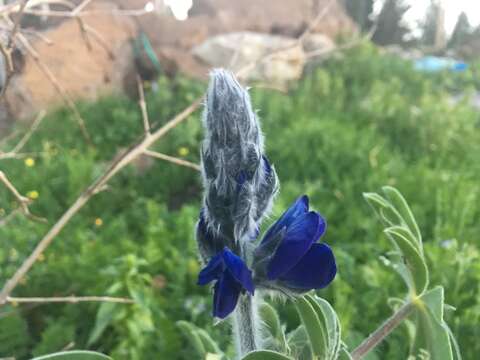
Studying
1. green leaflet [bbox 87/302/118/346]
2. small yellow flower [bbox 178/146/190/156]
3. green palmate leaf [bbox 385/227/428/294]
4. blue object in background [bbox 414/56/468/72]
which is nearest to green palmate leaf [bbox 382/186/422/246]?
green palmate leaf [bbox 385/227/428/294]

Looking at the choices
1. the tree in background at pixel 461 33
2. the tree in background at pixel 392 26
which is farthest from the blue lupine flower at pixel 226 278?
the tree in background at pixel 461 33

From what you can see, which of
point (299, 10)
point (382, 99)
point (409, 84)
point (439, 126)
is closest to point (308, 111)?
point (382, 99)

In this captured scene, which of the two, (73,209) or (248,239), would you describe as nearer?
(248,239)

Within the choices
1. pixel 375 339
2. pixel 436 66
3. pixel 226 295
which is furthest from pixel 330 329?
pixel 436 66

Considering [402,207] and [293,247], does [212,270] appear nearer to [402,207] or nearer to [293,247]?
[293,247]

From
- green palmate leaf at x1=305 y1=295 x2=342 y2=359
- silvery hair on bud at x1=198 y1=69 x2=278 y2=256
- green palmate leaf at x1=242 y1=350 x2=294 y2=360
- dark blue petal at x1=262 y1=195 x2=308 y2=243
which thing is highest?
silvery hair on bud at x1=198 y1=69 x2=278 y2=256

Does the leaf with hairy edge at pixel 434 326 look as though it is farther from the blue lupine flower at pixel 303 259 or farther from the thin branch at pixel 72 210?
the thin branch at pixel 72 210

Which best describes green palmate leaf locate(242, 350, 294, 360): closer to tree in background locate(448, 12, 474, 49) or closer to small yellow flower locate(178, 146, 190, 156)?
small yellow flower locate(178, 146, 190, 156)
